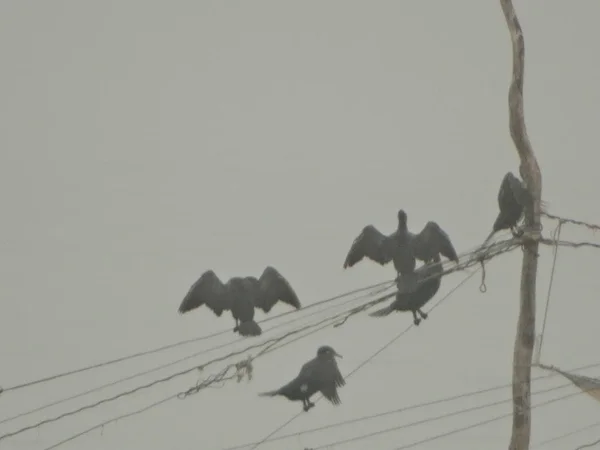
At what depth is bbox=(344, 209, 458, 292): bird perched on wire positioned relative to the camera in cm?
900

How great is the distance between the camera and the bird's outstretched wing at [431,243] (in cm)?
902

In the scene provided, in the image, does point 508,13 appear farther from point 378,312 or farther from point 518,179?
point 378,312

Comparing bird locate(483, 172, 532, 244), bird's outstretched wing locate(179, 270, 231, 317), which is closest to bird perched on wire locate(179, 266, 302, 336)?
bird's outstretched wing locate(179, 270, 231, 317)

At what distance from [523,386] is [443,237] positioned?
1120mm

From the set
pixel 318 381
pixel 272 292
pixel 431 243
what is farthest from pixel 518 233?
pixel 272 292

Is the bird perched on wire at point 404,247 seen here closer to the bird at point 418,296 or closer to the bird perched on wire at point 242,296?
the bird at point 418,296

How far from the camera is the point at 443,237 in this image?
9062 mm

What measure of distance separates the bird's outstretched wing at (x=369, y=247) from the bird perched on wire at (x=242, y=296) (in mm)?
507

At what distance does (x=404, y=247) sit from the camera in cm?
927

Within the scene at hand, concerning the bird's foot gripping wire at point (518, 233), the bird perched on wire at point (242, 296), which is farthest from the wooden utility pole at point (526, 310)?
the bird perched on wire at point (242, 296)

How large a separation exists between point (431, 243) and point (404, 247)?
22 centimetres

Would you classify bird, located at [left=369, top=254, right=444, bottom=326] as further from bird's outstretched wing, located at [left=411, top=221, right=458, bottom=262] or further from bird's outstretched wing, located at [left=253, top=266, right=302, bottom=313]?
bird's outstretched wing, located at [left=253, top=266, right=302, bottom=313]

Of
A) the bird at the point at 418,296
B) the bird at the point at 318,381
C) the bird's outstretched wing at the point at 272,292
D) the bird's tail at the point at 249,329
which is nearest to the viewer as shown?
the bird at the point at 418,296

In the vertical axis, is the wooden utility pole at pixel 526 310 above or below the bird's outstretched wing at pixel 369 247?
below
